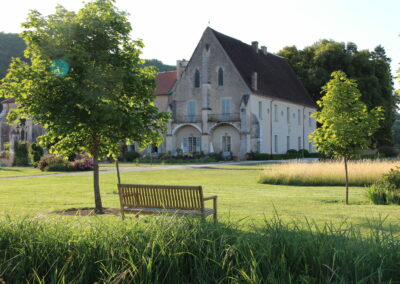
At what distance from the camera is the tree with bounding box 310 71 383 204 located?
1338cm

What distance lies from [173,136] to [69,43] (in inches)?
1451

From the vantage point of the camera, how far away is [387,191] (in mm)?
13195

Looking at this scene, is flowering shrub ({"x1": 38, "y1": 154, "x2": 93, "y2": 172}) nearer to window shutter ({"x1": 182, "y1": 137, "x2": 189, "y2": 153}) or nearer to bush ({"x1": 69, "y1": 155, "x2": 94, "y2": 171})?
bush ({"x1": 69, "y1": 155, "x2": 94, "y2": 171})

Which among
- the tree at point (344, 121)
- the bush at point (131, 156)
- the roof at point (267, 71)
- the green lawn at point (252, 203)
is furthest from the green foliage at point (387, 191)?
the bush at point (131, 156)

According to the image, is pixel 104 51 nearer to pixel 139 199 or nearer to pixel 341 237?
pixel 139 199

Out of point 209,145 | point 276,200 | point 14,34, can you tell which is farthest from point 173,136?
point 14,34

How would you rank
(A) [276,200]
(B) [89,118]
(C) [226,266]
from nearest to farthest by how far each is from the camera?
(C) [226,266] → (B) [89,118] → (A) [276,200]

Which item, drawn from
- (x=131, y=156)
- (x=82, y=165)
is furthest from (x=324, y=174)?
(x=131, y=156)

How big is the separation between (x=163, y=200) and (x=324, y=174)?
12647mm

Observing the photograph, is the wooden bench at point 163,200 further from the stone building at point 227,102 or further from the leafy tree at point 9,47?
the leafy tree at point 9,47

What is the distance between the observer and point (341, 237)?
197 inches

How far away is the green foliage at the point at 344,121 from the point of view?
43.9ft

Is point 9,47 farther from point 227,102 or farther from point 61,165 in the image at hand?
point 61,165

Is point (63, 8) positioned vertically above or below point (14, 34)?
below
